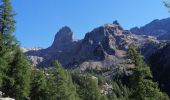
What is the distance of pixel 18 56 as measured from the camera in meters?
71.6

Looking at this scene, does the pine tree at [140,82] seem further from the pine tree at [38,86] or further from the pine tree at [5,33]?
the pine tree at [38,86]

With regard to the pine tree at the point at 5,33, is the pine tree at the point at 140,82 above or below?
below

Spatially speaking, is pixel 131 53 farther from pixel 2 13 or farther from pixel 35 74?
pixel 35 74

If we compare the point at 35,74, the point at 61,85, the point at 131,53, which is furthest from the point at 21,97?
the point at 131,53

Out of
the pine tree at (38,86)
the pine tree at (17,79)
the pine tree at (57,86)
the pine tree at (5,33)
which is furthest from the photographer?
the pine tree at (57,86)

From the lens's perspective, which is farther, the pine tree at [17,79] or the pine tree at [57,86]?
the pine tree at [57,86]

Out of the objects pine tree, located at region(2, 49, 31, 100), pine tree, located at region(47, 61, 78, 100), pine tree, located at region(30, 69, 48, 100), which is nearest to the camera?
pine tree, located at region(2, 49, 31, 100)

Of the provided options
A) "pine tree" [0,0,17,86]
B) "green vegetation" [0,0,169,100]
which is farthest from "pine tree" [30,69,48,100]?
"pine tree" [0,0,17,86]

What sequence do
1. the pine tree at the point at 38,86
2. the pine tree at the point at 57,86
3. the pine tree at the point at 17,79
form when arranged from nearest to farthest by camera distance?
the pine tree at the point at 17,79
the pine tree at the point at 38,86
the pine tree at the point at 57,86

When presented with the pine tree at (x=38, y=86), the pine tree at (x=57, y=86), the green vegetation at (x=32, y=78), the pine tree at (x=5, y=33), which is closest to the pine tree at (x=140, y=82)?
the green vegetation at (x=32, y=78)

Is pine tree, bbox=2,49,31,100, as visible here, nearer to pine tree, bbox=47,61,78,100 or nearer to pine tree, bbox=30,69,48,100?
pine tree, bbox=30,69,48,100

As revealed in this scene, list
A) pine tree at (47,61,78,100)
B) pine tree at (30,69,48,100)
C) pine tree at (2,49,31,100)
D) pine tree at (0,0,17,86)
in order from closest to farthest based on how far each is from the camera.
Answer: pine tree at (0,0,17,86) → pine tree at (2,49,31,100) → pine tree at (30,69,48,100) → pine tree at (47,61,78,100)

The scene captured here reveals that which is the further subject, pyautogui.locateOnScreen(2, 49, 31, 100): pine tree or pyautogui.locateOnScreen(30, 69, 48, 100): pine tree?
pyautogui.locateOnScreen(30, 69, 48, 100): pine tree

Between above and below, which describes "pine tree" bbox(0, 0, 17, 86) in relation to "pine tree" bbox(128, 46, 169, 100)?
above
